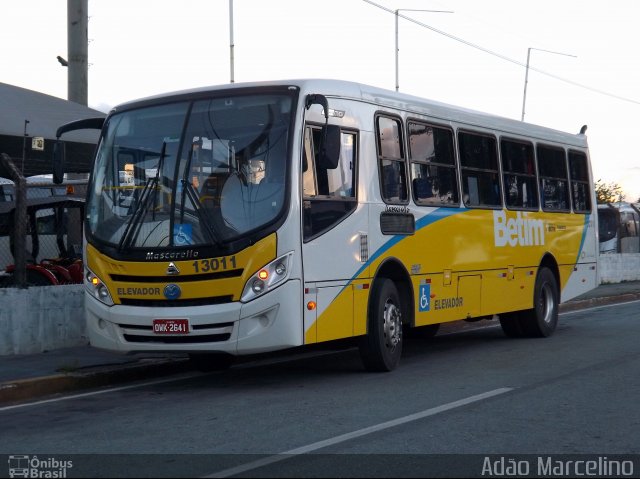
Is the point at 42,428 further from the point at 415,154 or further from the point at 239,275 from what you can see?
the point at 415,154

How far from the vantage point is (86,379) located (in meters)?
11.2

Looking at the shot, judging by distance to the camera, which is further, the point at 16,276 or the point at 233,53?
the point at 233,53

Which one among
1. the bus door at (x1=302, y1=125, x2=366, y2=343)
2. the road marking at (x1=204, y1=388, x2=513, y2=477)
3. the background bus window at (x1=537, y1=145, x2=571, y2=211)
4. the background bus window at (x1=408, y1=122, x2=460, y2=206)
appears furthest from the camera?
the background bus window at (x1=537, y1=145, x2=571, y2=211)

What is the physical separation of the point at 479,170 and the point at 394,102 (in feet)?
8.57

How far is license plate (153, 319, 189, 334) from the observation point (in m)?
10.4

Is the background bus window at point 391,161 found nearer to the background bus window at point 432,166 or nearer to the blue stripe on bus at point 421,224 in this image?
the background bus window at point 432,166

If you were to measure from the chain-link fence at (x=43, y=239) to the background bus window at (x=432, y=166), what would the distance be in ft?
15.1

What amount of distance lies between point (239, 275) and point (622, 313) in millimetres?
13473

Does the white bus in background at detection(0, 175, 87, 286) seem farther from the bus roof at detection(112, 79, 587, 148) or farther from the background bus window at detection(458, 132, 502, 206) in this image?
the background bus window at detection(458, 132, 502, 206)

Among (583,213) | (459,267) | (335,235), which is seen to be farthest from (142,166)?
(583,213)

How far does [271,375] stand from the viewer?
12000 mm

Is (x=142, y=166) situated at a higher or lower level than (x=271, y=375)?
higher

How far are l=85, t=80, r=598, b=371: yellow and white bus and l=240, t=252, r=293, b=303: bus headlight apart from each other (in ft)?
0.04

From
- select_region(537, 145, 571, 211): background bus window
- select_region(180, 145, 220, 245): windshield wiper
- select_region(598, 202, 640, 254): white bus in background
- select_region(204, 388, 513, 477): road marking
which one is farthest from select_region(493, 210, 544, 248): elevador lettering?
select_region(598, 202, 640, 254): white bus in background
